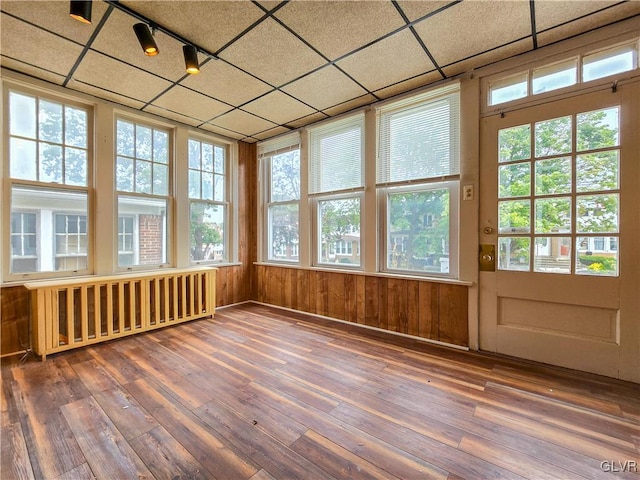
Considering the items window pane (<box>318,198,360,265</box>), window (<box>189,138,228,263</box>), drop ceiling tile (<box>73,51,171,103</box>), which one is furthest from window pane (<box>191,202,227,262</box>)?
window pane (<box>318,198,360,265</box>)

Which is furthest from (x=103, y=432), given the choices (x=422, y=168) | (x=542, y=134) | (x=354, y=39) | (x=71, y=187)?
(x=542, y=134)

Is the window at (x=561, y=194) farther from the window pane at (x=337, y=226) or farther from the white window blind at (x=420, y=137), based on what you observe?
the window pane at (x=337, y=226)

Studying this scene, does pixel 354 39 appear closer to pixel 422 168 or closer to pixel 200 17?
pixel 200 17

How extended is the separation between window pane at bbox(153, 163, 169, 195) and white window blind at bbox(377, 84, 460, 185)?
2.90 m

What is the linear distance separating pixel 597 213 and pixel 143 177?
4.81m

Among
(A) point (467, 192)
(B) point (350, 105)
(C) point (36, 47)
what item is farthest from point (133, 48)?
(A) point (467, 192)

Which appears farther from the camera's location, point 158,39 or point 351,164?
point 351,164

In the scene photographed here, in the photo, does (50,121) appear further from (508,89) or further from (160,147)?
(508,89)

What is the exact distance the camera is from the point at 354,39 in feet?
7.49

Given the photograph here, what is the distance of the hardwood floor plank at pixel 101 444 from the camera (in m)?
1.37

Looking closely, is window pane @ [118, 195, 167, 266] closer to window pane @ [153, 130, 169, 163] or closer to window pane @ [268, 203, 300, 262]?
window pane @ [153, 130, 169, 163]

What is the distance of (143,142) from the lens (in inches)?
147

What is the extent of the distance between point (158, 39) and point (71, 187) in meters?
1.99

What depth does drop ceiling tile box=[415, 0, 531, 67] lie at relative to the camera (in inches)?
78.1
